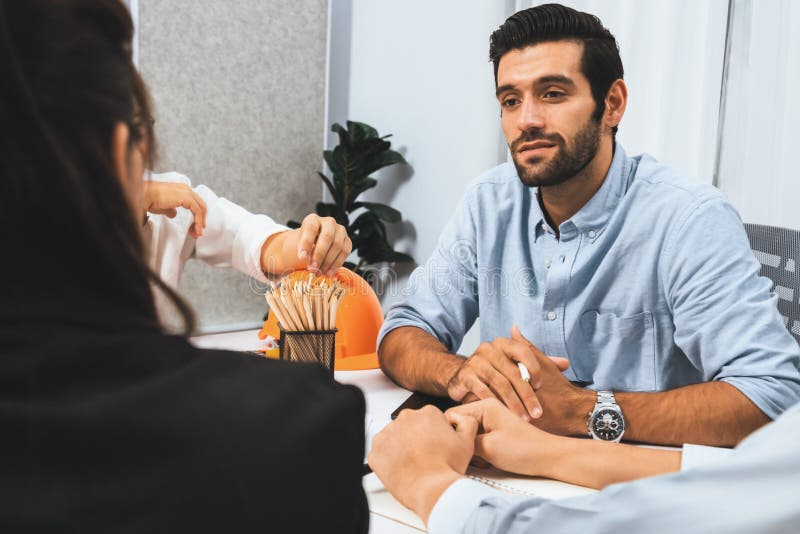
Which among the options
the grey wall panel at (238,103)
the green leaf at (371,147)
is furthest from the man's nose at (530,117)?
the green leaf at (371,147)

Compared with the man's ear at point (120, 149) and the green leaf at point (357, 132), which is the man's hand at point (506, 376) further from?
the green leaf at point (357, 132)

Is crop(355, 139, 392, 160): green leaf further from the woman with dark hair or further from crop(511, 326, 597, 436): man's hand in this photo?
the woman with dark hair

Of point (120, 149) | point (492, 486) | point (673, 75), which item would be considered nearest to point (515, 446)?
point (492, 486)

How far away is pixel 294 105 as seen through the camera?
A: 2.37m

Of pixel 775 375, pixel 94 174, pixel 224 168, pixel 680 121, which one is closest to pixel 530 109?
pixel 775 375

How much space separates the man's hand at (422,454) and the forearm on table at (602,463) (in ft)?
0.31

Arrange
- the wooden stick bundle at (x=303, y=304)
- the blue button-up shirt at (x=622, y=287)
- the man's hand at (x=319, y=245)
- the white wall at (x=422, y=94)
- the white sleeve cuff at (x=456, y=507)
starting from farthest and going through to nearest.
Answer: the white wall at (x=422, y=94)
the man's hand at (x=319, y=245)
the blue button-up shirt at (x=622, y=287)
the wooden stick bundle at (x=303, y=304)
the white sleeve cuff at (x=456, y=507)

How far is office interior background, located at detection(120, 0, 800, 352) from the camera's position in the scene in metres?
1.82

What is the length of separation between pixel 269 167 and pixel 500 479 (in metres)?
1.75

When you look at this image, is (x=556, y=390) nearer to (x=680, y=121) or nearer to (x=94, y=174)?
(x=94, y=174)

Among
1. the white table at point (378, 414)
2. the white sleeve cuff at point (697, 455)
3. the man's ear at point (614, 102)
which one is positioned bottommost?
the white table at point (378, 414)

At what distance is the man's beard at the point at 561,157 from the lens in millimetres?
1258

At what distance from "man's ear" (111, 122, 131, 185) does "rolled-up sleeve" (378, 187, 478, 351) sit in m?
0.91

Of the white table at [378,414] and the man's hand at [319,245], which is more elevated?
the man's hand at [319,245]
